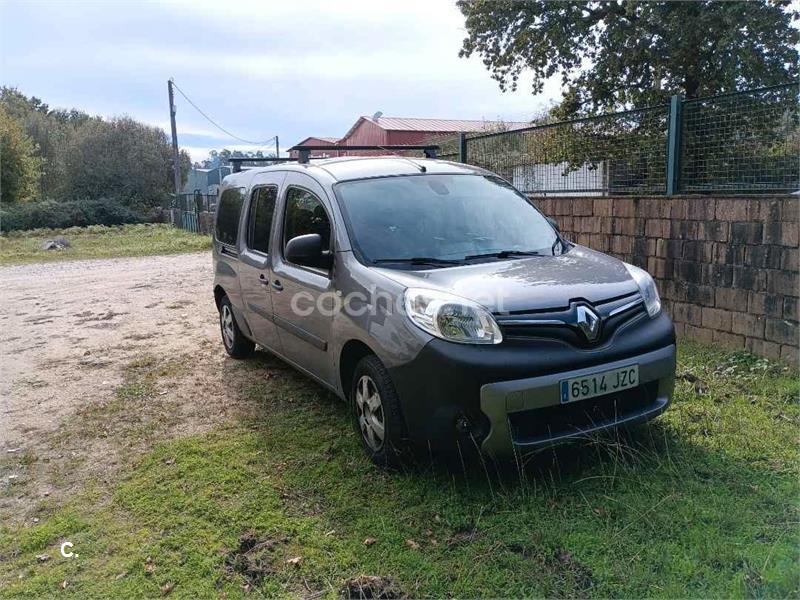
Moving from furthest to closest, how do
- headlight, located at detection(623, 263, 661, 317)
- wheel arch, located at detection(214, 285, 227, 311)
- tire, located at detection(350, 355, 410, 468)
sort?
wheel arch, located at detection(214, 285, 227, 311), headlight, located at detection(623, 263, 661, 317), tire, located at detection(350, 355, 410, 468)

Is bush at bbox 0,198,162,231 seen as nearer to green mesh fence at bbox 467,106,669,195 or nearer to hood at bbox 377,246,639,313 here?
green mesh fence at bbox 467,106,669,195

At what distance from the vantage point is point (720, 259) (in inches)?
225

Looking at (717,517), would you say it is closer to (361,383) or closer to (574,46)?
(361,383)

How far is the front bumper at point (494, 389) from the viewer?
3098 mm

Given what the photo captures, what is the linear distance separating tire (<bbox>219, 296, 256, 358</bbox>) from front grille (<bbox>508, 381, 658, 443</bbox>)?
360 cm

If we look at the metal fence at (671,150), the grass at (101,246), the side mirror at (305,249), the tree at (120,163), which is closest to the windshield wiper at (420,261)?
the side mirror at (305,249)

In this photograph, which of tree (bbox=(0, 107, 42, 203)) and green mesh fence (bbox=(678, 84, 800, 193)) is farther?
tree (bbox=(0, 107, 42, 203))

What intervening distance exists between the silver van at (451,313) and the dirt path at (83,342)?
5.48 feet

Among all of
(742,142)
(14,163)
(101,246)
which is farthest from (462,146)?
(14,163)

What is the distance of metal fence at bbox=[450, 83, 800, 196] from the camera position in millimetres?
5480

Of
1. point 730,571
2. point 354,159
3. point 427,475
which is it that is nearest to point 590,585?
point 730,571

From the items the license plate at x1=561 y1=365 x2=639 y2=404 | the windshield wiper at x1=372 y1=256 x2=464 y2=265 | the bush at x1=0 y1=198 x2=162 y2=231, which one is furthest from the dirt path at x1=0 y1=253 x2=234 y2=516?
the bush at x1=0 y1=198 x2=162 y2=231

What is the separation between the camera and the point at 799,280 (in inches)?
197

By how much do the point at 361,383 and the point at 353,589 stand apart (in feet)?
4.28
